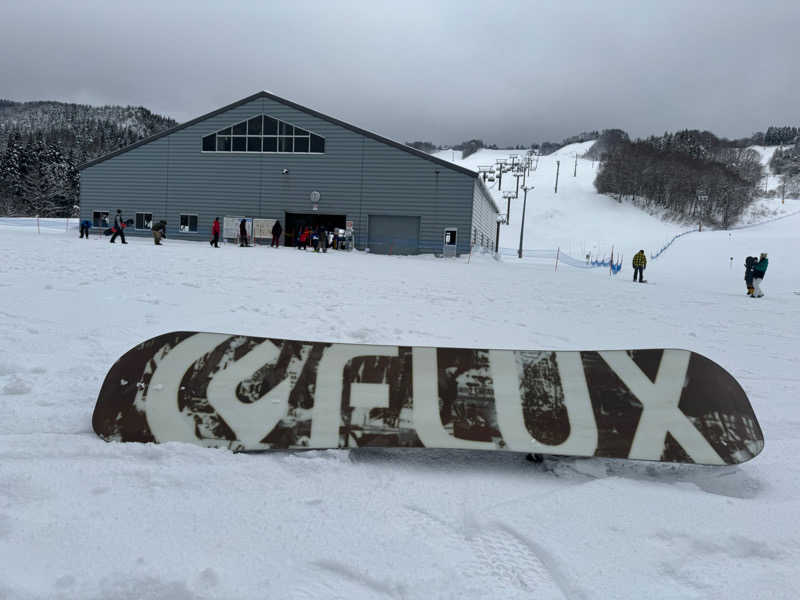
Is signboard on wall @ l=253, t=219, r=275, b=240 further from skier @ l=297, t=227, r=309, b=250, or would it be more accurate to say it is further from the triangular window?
the triangular window

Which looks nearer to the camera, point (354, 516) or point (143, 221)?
point (354, 516)

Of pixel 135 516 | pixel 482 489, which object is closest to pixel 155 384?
pixel 135 516

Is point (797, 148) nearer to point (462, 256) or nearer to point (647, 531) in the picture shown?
point (462, 256)

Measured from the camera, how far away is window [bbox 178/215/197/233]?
99.6 ft

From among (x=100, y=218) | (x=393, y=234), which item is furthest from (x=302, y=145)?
(x=100, y=218)

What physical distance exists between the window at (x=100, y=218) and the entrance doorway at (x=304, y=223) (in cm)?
1192

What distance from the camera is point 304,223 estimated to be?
30.6 meters

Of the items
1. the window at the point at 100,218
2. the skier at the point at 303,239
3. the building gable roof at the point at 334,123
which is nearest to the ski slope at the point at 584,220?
the building gable roof at the point at 334,123

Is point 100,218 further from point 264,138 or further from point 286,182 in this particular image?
point 286,182

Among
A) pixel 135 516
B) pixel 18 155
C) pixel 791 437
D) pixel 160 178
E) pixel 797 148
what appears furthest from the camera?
pixel 797 148

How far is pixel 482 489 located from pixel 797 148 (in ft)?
589

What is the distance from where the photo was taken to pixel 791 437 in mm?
3594

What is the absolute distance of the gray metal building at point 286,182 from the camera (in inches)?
1101

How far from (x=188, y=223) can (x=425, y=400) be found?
101 feet
